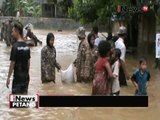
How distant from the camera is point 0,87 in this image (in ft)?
41.3

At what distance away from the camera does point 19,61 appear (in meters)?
8.59

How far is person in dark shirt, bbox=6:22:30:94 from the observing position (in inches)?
332

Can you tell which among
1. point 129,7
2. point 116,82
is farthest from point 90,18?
point 116,82

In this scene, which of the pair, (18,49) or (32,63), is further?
(32,63)

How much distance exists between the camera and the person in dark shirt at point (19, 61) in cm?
843

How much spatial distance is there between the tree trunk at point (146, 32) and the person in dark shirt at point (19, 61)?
11.3 m

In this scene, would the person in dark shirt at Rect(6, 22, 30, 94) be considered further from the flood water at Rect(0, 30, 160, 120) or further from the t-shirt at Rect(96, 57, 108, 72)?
the t-shirt at Rect(96, 57, 108, 72)

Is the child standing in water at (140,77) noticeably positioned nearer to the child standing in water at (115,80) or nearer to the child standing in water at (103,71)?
the child standing in water at (115,80)

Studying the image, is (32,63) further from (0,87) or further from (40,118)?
(40,118)

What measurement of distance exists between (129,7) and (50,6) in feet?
110

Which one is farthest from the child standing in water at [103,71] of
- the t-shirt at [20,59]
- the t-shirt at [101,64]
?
the t-shirt at [20,59]

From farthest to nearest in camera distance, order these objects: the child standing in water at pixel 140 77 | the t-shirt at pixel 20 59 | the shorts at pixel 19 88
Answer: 1. the child standing in water at pixel 140 77
2. the shorts at pixel 19 88
3. the t-shirt at pixel 20 59

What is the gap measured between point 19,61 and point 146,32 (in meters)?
11.6

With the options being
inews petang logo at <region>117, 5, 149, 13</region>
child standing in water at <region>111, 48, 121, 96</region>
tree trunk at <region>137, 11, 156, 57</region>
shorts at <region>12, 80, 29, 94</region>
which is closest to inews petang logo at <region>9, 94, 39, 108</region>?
shorts at <region>12, 80, 29, 94</region>
